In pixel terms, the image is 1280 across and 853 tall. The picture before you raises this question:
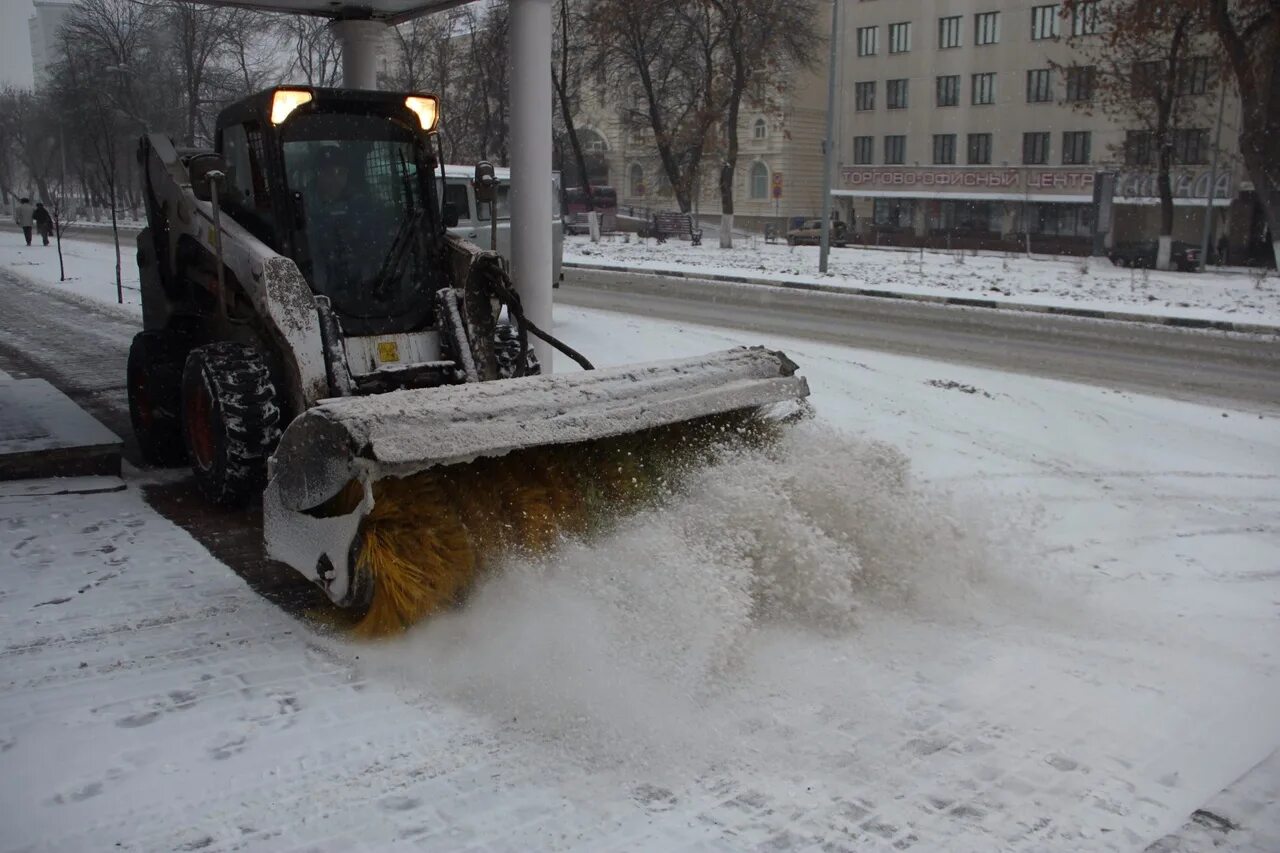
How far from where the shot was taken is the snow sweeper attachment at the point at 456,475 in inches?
174

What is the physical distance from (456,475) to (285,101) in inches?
108

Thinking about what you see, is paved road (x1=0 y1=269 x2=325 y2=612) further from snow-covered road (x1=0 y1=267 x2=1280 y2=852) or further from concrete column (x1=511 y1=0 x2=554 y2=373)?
concrete column (x1=511 y1=0 x2=554 y2=373)

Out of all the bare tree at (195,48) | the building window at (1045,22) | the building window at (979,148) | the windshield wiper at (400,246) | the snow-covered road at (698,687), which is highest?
the building window at (1045,22)

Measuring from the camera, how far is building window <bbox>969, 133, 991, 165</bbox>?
5209cm

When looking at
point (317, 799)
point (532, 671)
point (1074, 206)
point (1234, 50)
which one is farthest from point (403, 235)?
point (1074, 206)

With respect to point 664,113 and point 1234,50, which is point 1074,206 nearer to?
point 664,113

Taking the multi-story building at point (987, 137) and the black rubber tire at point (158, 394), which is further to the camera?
the multi-story building at point (987, 137)

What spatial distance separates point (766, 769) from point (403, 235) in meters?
4.14

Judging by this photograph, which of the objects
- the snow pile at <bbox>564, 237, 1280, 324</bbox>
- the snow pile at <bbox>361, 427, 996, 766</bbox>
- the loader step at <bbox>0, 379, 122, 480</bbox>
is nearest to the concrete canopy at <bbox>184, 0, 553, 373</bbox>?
the loader step at <bbox>0, 379, 122, 480</bbox>

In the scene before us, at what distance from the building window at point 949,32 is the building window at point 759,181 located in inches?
459

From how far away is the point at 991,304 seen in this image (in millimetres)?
20516

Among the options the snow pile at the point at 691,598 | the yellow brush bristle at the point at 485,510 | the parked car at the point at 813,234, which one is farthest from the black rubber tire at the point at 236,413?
the parked car at the point at 813,234

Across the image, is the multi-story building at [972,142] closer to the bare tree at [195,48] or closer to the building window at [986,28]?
the building window at [986,28]

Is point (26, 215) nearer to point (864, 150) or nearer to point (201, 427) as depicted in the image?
point (201, 427)
